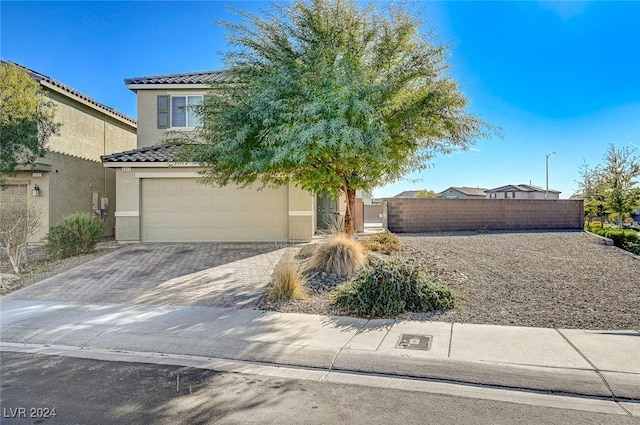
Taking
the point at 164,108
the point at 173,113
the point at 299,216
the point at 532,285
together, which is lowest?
the point at 532,285

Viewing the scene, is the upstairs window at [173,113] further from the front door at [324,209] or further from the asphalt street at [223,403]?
the asphalt street at [223,403]

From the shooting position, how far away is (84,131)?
1894 cm

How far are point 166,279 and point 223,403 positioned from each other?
6.72 m

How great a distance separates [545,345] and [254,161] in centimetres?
634

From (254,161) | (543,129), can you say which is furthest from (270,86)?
(543,129)

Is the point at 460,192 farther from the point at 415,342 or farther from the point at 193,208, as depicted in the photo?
the point at 415,342

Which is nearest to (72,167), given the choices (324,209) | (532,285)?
(324,209)

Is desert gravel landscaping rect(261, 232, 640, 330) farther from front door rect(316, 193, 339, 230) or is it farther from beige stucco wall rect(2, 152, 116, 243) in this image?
beige stucco wall rect(2, 152, 116, 243)

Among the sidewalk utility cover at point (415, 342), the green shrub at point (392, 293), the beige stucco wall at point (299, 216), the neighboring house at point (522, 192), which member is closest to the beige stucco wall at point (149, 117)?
the beige stucco wall at point (299, 216)

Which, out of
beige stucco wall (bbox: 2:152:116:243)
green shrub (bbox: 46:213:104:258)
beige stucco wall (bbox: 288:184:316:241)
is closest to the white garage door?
beige stucco wall (bbox: 288:184:316:241)

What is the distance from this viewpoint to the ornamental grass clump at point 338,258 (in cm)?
976

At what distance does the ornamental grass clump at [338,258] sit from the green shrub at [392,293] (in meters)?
1.60

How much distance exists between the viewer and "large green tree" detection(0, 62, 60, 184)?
13.2 m

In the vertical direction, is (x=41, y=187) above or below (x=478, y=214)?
above
